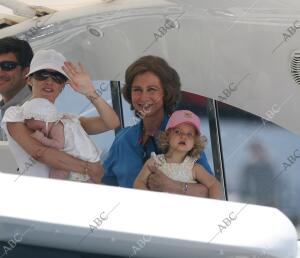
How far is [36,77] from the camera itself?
2.67 m

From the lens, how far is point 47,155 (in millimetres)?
2416

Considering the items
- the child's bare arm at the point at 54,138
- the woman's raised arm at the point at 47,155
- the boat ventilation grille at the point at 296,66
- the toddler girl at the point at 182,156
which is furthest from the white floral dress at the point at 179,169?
the boat ventilation grille at the point at 296,66

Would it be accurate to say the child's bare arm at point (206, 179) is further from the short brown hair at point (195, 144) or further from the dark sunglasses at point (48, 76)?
the dark sunglasses at point (48, 76)

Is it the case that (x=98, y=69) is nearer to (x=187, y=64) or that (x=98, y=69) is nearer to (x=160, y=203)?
(x=187, y=64)

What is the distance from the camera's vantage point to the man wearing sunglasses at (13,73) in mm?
2916

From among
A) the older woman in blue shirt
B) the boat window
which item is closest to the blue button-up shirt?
the older woman in blue shirt

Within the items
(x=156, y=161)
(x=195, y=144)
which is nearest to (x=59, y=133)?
(x=156, y=161)

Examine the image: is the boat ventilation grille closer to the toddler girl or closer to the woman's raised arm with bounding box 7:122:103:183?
the toddler girl

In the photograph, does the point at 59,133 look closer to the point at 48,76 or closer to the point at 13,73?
the point at 48,76

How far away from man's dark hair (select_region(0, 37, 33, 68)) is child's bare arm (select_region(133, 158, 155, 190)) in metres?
0.72

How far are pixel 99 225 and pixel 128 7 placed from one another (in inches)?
82.0

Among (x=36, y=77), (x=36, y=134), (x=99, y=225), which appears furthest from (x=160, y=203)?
(x=36, y=77)

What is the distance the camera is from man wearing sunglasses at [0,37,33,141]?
2.92 meters

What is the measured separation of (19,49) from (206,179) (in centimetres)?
98
